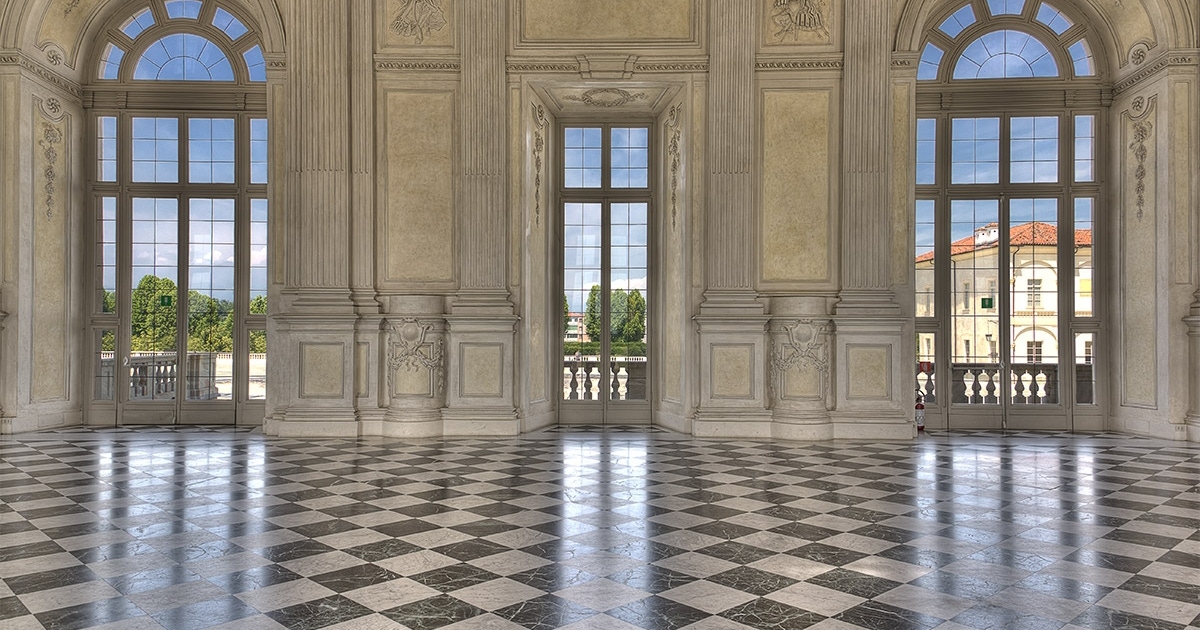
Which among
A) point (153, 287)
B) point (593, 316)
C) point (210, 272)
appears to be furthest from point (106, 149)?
point (593, 316)

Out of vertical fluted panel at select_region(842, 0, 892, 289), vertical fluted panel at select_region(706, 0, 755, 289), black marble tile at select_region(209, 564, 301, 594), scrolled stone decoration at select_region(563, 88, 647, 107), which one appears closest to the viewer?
black marble tile at select_region(209, 564, 301, 594)

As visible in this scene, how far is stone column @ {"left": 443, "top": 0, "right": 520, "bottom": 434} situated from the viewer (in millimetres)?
9602

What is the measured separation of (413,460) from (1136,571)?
5.52 m

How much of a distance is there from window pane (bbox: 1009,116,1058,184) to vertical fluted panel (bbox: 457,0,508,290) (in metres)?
6.09

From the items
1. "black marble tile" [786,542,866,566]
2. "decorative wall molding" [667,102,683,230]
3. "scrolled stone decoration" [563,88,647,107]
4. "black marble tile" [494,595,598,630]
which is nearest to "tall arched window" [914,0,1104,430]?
"decorative wall molding" [667,102,683,230]

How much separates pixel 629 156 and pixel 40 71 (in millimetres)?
6814

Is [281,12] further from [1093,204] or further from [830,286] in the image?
[1093,204]

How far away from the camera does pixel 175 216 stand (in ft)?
35.5

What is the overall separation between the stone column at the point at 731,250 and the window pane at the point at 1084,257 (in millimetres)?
4089

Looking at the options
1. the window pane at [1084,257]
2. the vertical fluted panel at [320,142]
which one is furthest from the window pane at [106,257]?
the window pane at [1084,257]

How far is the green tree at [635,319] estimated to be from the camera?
431 inches

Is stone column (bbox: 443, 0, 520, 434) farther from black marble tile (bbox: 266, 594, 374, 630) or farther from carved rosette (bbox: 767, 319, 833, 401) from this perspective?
black marble tile (bbox: 266, 594, 374, 630)

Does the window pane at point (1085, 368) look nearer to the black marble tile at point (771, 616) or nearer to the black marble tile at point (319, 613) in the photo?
the black marble tile at point (771, 616)

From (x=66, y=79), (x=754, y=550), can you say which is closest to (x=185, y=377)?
(x=66, y=79)
